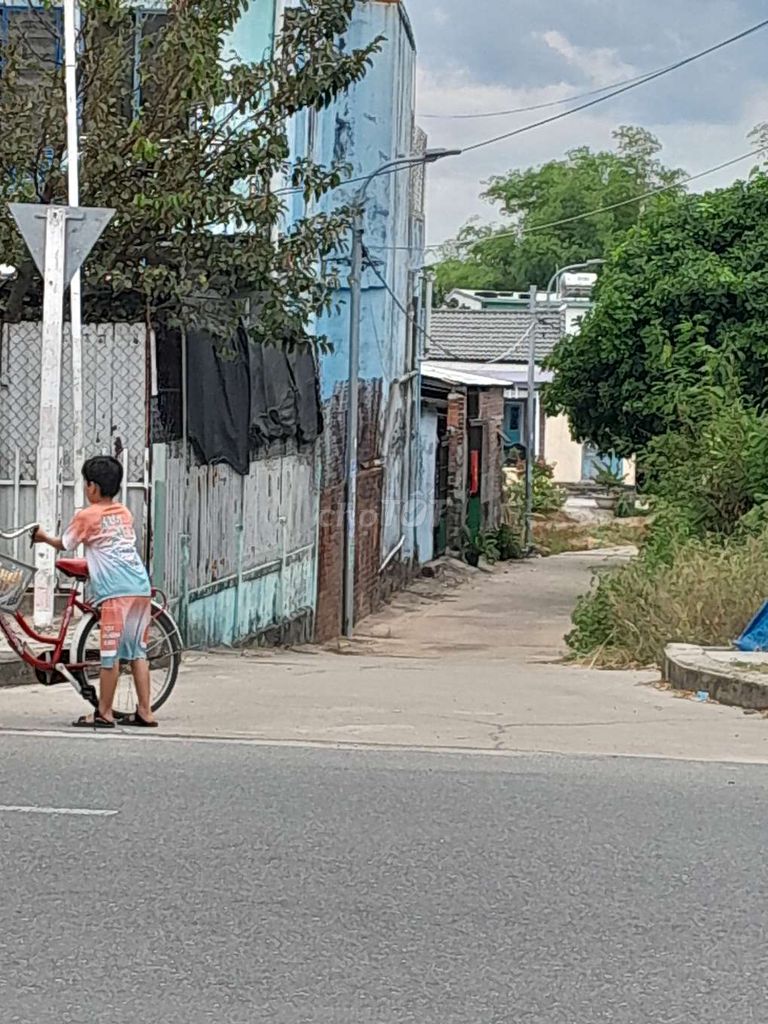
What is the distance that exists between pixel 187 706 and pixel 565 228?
254ft

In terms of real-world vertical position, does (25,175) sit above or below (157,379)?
above

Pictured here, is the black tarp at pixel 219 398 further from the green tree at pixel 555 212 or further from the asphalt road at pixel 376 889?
the green tree at pixel 555 212

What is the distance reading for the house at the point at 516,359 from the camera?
52.3m

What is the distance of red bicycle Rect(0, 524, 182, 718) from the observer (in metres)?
9.38

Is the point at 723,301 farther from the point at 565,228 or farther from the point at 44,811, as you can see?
the point at 565,228

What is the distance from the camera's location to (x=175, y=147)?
13.1 meters

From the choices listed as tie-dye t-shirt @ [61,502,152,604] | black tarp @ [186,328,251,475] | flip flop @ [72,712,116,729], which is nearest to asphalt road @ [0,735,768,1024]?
flip flop @ [72,712,116,729]

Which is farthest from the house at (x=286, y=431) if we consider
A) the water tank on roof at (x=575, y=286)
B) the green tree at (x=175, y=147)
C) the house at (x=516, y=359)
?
the water tank on roof at (x=575, y=286)

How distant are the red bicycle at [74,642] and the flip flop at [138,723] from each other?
0.08m

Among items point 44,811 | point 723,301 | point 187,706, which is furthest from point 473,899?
point 723,301

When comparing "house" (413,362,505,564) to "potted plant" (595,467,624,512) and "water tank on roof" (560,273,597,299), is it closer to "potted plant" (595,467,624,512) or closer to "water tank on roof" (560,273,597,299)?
"potted plant" (595,467,624,512)

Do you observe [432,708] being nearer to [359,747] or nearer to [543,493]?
[359,747]

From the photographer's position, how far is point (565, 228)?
8556 centimetres

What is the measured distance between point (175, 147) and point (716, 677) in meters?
6.10
